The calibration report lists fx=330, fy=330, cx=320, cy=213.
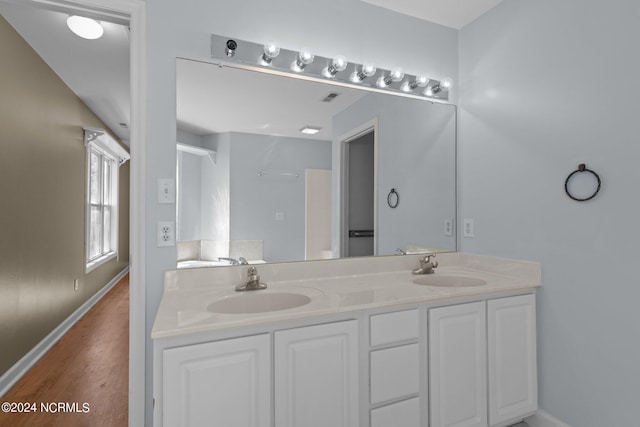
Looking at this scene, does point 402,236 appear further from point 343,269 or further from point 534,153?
point 534,153

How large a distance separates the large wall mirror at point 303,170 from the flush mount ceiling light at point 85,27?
1.19 m

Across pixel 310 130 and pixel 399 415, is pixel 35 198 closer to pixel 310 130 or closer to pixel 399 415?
pixel 310 130

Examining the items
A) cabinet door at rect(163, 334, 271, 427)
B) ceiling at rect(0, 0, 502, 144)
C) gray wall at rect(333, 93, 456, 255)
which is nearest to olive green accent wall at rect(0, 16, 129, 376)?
ceiling at rect(0, 0, 502, 144)

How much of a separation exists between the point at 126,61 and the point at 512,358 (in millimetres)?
3485

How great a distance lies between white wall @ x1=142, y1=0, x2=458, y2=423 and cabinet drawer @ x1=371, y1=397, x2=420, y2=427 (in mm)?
1021

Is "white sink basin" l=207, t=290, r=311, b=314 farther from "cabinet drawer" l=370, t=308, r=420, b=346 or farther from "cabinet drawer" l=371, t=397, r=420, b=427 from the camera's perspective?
"cabinet drawer" l=371, t=397, r=420, b=427

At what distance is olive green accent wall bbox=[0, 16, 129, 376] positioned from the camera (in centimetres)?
229

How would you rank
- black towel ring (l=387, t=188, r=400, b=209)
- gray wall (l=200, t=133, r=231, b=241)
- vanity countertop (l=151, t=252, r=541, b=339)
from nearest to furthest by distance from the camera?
vanity countertop (l=151, t=252, r=541, b=339) → gray wall (l=200, t=133, r=231, b=241) → black towel ring (l=387, t=188, r=400, b=209)

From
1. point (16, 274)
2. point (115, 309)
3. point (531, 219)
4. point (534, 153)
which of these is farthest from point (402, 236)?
point (115, 309)

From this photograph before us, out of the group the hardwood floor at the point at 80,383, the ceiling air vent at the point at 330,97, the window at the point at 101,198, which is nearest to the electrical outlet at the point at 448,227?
the ceiling air vent at the point at 330,97

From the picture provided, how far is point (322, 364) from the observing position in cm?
120

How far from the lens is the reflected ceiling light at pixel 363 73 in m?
1.91

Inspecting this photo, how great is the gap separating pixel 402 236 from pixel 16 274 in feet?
9.08

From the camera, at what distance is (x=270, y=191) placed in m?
1.85
